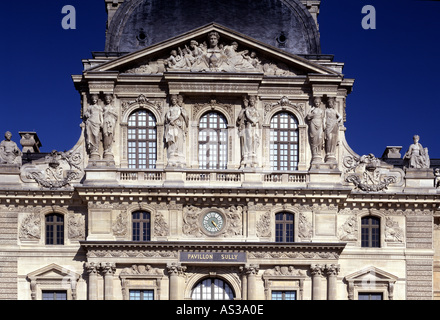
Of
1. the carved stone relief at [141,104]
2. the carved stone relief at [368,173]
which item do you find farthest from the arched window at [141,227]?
the carved stone relief at [368,173]

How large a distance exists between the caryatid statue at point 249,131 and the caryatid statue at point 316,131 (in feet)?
8.39

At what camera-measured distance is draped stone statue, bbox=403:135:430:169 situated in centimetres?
5084

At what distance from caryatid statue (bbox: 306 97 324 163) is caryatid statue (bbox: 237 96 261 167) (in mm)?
2558

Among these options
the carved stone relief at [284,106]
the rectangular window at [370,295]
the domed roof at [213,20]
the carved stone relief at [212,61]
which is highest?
the domed roof at [213,20]

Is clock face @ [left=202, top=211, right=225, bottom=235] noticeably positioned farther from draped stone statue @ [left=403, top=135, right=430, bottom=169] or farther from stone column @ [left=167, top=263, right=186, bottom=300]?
draped stone statue @ [left=403, top=135, right=430, bottom=169]

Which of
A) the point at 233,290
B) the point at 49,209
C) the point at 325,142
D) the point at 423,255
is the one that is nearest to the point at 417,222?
the point at 423,255

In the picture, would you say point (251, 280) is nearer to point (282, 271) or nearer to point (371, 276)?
point (282, 271)

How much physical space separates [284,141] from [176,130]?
209 inches

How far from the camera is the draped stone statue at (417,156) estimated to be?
50.8 meters

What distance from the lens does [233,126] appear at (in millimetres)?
50531

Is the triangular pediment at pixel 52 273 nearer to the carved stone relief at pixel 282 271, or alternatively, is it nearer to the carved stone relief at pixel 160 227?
the carved stone relief at pixel 160 227

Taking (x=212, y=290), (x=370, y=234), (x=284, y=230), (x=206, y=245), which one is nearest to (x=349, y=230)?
(x=370, y=234)

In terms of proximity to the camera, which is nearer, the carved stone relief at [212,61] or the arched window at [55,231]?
the arched window at [55,231]

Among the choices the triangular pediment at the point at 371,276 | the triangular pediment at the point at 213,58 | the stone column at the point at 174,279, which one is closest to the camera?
the stone column at the point at 174,279
